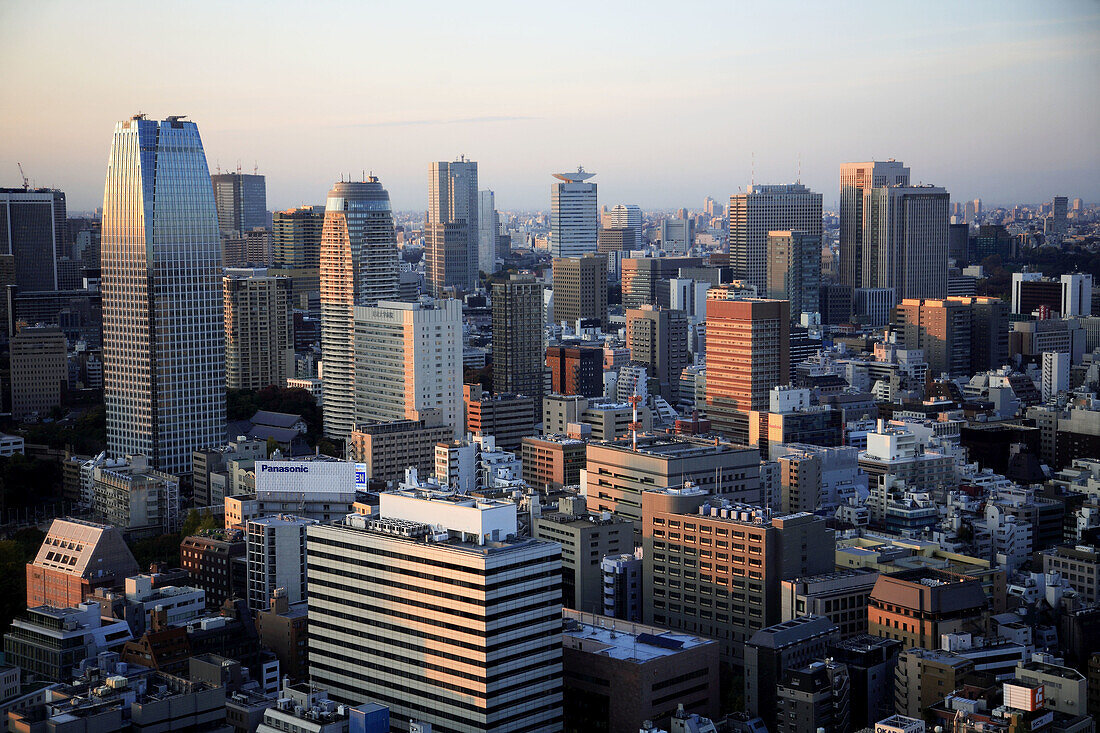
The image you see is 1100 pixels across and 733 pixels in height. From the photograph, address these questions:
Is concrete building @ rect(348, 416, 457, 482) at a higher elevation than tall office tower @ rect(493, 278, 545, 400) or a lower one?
lower

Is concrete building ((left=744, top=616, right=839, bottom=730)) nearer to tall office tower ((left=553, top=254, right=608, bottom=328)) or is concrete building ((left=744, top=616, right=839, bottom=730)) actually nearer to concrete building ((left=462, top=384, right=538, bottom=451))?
concrete building ((left=462, top=384, right=538, bottom=451))

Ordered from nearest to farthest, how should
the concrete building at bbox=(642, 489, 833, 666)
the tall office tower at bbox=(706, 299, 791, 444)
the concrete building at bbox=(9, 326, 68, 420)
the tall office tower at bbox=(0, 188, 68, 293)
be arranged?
the concrete building at bbox=(642, 489, 833, 666) → the tall office tower at bbox=(706, 299, 791, 444) → the concrete building at bbox=(9, 326, 68, 420) → the tall office tower at bbox=(0, 188, 68, 293)

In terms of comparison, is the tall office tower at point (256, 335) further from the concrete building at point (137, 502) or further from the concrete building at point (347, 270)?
the concrete building at point (137, 502)

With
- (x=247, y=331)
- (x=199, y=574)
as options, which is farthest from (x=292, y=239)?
(x=199, y=574)

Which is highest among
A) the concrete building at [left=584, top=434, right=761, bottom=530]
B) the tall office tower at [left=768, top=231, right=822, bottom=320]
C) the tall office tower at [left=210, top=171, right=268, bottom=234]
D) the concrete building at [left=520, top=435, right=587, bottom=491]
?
the tall office tower at [left=210, top=171, right=268, bottom=234]

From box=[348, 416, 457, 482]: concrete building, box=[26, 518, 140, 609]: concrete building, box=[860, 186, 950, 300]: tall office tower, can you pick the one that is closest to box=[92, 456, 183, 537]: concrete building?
box=[348, 416, 457, 482]: concrete building

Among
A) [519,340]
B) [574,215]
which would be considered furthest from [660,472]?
[574,215]

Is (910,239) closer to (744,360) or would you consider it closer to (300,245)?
(300,245)
